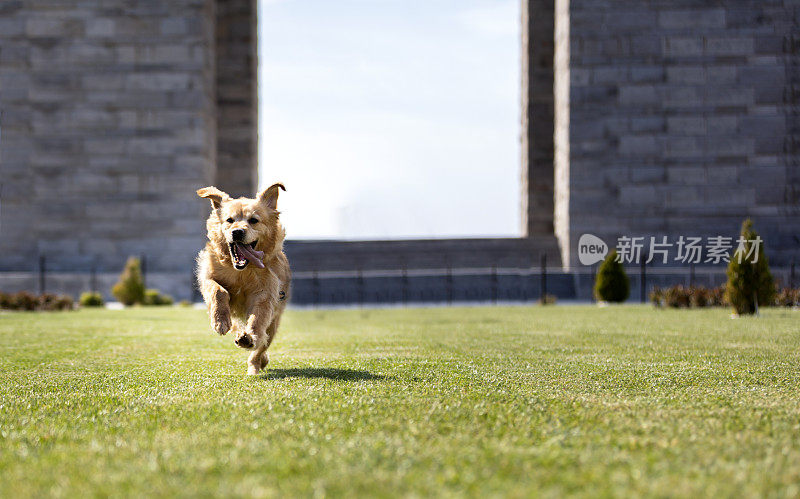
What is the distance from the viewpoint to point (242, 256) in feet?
25.5

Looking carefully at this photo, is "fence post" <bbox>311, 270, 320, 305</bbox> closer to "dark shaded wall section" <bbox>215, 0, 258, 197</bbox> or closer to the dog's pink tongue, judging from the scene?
"dark shaded wall section" <bbox>215, 0, 258, 197</bbox>

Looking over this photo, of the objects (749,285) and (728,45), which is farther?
(728,45)

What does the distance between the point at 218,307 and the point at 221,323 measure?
20cm

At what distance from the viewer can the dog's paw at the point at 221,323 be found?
298 inches

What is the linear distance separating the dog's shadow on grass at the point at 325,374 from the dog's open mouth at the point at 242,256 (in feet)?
3.76

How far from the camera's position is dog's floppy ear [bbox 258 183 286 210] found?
8305 mm

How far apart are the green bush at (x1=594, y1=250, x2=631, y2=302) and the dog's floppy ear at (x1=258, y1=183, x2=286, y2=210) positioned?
80.7ft

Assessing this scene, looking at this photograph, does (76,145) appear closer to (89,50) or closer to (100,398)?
(89,50)

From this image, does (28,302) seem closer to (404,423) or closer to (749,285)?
(749,285)

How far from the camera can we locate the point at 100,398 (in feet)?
22.1

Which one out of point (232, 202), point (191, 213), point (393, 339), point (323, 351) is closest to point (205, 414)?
point (232, 202)

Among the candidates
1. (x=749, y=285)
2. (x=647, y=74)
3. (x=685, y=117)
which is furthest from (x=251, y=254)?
(x=685, y=117)

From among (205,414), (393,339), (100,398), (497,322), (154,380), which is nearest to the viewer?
(205,414)

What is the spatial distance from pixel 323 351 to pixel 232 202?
379 centimetres
